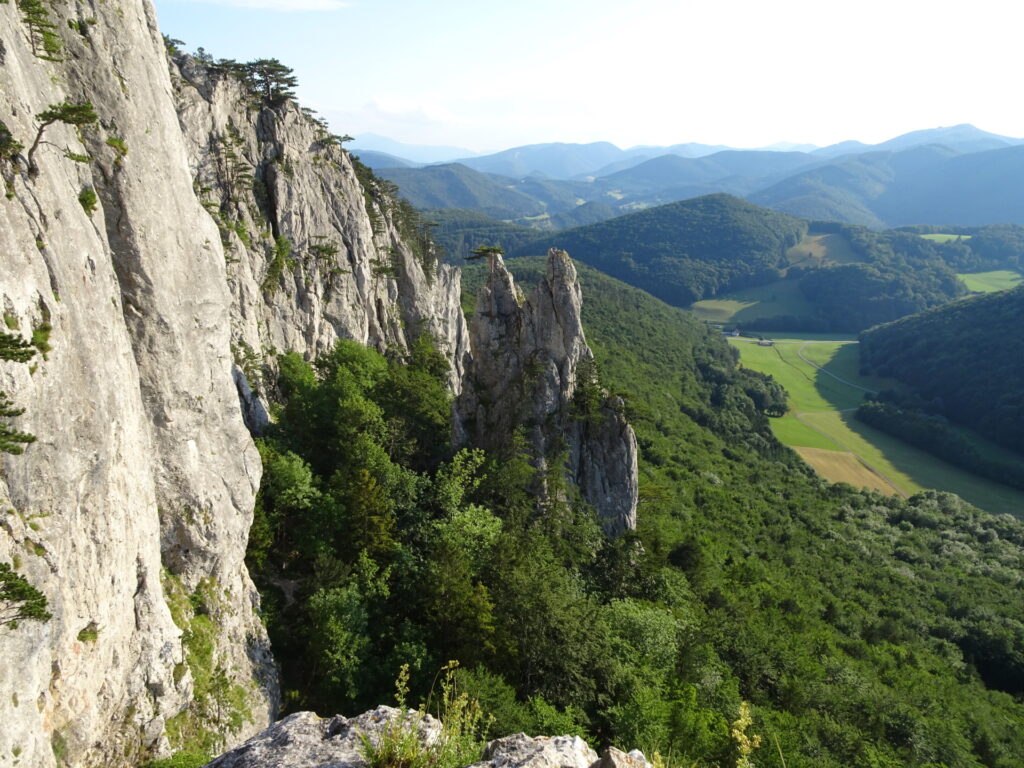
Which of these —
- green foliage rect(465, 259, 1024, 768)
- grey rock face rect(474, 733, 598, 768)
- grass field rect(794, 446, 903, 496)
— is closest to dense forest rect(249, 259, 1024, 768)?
green foliage rect(465, 259, 1024, 768)

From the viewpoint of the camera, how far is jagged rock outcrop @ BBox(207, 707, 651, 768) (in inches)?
374

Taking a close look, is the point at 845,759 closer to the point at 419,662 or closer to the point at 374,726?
the point at 419,662

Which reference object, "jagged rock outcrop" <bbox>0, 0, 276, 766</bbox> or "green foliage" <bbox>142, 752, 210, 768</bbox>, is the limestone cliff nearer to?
"jagged rock outcrop" <bbox>0, 0, 276, 766</bbox>

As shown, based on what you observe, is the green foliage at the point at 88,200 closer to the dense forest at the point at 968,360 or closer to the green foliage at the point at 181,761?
the green foliage at the point at 181,761

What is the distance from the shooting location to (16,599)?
42.5 ft

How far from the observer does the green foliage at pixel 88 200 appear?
1902cm

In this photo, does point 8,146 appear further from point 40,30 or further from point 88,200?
point 40,30

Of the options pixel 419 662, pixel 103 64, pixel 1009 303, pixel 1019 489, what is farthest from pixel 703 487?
pixel 1009 303

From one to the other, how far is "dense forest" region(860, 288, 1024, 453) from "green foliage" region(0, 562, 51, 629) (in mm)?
181051

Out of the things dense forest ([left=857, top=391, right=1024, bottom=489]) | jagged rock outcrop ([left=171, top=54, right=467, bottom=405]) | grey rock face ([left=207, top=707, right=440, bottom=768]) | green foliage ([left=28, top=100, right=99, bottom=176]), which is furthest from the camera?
dense forest ([left=857, top=391, right=1024, bottom=489])

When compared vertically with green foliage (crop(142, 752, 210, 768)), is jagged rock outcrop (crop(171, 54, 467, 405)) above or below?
above

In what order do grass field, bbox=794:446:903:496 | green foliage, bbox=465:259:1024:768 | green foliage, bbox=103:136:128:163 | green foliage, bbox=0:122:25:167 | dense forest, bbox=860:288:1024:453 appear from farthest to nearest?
dense forest, bbox=860:288:1024:453, grass field, bbox=794:446:903:496, green foliage, bbox=465:259:1024:768, green foliage, bbox=103:136:128:163, green foliage, bbox=0:122:25:167

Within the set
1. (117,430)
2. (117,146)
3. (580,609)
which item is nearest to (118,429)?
(117,430)

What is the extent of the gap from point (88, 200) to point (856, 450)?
480 ft
